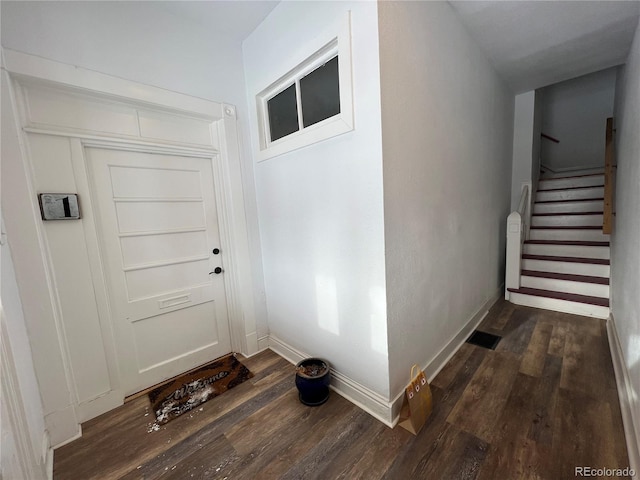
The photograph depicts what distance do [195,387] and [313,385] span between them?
1000mm

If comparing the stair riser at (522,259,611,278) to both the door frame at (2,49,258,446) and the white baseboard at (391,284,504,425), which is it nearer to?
the white baseboard at (391,284,504,425)

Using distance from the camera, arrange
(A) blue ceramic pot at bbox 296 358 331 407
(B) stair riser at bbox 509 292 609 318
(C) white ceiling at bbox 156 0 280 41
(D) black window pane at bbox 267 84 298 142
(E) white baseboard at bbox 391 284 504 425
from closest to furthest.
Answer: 1. (E) white baseboard at bbox 391 284 504 425
2. (A) blue ceramic pot at bbox 296 358 331 407
3. (C) white ceiling at bbox 156 0 280 41
4. (D) black window pane at bbox 267 84 298 142
5. (B) stair riser at bbox 509 292 609 318

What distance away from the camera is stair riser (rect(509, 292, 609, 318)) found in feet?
8.79

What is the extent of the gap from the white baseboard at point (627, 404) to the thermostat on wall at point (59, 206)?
10.9 ft

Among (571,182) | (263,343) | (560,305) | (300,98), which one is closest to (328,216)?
(300,98)

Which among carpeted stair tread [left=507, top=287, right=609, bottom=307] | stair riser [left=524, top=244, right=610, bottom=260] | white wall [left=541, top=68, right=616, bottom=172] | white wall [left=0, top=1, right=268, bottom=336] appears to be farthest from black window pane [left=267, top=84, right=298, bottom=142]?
white wall [left=541, top=68, right=616, bottom=172]

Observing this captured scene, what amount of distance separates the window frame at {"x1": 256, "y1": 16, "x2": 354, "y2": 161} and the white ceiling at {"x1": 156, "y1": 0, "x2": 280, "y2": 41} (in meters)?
0.52

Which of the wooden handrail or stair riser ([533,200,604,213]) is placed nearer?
the wooden handrail

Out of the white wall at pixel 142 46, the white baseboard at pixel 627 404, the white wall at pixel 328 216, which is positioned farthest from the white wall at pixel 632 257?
the white wall at pixel 142 46

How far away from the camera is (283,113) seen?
6.65 ft

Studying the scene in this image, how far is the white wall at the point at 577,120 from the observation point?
15.8 feet

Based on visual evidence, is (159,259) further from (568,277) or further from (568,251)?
(568,251)

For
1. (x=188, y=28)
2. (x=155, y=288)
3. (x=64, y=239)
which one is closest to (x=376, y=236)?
(x=155, y=288)

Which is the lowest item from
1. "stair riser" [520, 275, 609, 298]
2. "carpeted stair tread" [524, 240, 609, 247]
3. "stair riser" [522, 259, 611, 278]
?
"stair riser" [520, 275, 609, 298]
